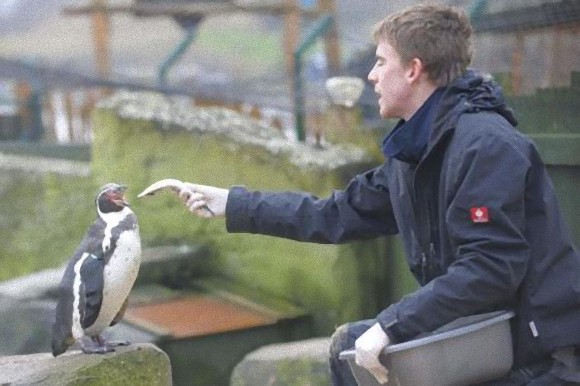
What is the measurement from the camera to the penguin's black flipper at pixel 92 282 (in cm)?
325

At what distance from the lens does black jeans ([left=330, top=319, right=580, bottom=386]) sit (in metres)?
2.48

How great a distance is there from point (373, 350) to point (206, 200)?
77cm

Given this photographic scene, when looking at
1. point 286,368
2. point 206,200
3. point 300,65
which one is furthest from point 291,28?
point 206,200

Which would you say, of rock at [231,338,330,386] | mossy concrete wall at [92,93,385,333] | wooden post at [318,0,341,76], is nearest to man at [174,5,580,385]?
rock at [231,338,330,386]

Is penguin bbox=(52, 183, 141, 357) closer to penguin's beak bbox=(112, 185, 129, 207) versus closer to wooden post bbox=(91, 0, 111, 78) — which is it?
penguin's beak bbox=(112, 185, 129, 207)

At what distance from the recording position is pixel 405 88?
2.60 meters

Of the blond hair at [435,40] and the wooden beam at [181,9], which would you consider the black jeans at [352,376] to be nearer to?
the blond hair at [435,40]

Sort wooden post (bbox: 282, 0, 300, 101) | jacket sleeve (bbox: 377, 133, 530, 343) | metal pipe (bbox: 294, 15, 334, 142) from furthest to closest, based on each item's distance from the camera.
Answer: wooden post (bbox: 282, 0, 300, 101) → metal pipe (bbox: 294, 15, 334, 142) → jacket sleeve (bbox: 377, 133, 530, 343)

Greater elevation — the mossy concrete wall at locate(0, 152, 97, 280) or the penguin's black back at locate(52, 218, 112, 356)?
the penguin's black back at locate(52, 218, 112, 356)

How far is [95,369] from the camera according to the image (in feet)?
11.0

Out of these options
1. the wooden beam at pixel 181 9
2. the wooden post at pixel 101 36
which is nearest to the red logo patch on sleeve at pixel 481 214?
the wooden beam at pixel 181 9

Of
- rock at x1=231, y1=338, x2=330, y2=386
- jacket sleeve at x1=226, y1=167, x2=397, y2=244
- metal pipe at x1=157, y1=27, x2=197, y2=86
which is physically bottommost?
rock at x1=231, y1=338, x2=330, y2=386

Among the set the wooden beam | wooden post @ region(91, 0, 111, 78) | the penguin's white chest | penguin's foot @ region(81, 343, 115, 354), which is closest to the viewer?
the penguin's white chest

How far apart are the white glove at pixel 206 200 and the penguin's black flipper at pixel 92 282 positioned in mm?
390
